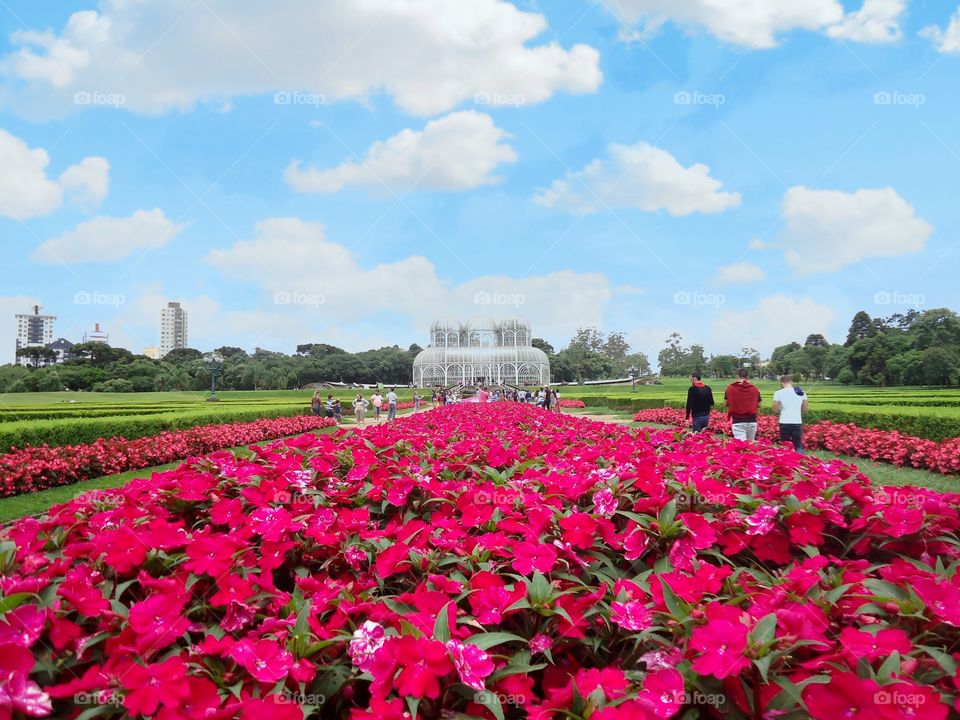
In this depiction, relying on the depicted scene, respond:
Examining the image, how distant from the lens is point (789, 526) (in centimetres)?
204

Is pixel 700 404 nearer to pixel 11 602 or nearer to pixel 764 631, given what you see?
pixel 764 631

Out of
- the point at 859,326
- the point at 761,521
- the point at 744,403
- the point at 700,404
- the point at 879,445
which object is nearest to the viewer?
the point at 761,521

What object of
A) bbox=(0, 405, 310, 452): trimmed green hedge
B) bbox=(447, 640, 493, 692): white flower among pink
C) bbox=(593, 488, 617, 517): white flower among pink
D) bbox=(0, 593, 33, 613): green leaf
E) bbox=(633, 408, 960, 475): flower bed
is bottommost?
bbox=(633, 408, 960, 475): flower bed

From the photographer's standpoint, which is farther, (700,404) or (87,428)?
(87,428)

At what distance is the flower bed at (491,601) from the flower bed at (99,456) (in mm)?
7065

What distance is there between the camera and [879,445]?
33.0 ft

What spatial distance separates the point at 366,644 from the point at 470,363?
53.3 metres

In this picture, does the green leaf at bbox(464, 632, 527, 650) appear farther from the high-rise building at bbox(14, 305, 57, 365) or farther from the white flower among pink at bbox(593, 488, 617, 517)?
the high-rise building at bbox(14, 305, 57, 365)

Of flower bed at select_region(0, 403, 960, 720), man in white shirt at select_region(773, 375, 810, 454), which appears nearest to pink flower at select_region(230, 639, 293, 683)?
flower bed at select_region(0, 403, 960, 720)

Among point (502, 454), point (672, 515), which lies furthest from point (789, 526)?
point (502, 454)

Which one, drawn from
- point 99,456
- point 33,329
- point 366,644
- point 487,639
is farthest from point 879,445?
point 33,329

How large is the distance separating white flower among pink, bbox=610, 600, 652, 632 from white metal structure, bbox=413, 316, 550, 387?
168ft

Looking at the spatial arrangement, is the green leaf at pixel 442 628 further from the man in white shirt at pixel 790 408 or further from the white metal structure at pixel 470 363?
the white metal structure at pixel 470 363

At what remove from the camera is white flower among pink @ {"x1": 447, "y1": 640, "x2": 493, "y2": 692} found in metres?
1.17
